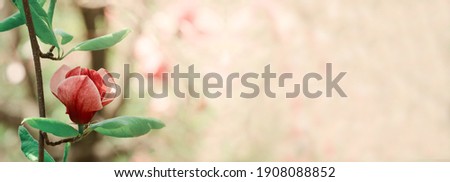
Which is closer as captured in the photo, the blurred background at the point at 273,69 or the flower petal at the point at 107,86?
the flower petal at the point at 107,86

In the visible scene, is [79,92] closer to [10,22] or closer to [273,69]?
[10,22]

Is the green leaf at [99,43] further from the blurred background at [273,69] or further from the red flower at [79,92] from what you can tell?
the blurred background at [273,69]

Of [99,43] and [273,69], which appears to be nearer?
[99,43]

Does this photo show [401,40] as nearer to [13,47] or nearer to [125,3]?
[125,3]

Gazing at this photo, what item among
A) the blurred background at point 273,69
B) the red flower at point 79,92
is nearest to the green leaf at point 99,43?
the red flower at point 79,92

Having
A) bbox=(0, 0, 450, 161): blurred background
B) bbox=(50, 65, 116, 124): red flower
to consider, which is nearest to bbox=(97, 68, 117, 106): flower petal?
bbox=(50, 65, 116, 124): red flower

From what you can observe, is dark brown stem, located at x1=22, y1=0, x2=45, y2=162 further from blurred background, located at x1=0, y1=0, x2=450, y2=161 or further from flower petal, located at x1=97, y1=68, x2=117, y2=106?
blurred background, located at x1=0, y1=0, x2=450, y2=161

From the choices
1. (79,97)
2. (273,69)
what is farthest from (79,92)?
(273,69)

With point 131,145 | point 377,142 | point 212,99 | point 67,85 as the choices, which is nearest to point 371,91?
point 377,142
